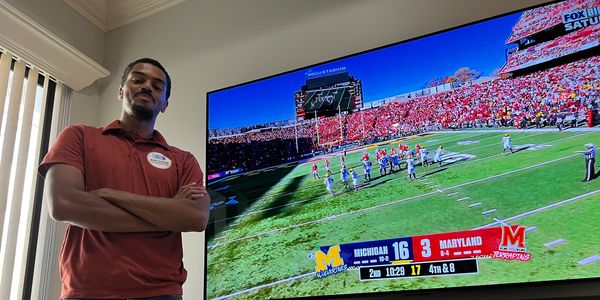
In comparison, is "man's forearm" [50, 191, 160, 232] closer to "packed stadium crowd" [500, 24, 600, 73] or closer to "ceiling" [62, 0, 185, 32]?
"packed stadium crowd" [500, 24, 600, 73]

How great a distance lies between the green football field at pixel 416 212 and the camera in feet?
5.43

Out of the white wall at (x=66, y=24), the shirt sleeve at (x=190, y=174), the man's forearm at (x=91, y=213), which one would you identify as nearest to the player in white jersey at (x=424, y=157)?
the shirt sleeve at (x=190, y=174)

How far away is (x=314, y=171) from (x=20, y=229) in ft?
5.56

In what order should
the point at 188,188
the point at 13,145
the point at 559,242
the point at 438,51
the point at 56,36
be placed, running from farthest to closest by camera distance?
the point at 56,36, the point at 13,145, the point at 438,51, the point at 559,242, the point at 188,188

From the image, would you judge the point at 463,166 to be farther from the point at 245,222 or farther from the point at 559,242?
the point at 245,222

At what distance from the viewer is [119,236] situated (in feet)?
4.28

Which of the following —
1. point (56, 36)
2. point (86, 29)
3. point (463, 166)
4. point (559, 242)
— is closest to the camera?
point (559, 242)

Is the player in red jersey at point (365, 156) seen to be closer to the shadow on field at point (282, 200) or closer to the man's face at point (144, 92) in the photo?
the shadow on field at point (282, 200)

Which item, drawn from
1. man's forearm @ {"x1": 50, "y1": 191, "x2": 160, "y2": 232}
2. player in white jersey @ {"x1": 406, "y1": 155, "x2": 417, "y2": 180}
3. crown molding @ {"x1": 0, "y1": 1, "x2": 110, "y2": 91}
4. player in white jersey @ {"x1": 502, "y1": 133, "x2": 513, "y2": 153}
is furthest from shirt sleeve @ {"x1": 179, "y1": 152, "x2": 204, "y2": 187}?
crown molding @ {"x1": 0, "y1": 1, "x2": 110, "y2": 91}

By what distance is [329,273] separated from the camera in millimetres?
1986

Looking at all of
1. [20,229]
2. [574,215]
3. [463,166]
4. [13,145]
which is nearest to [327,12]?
[463,166]

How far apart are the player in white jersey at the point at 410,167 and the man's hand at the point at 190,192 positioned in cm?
95

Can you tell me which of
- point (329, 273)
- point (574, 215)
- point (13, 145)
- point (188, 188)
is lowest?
point (329, 273)

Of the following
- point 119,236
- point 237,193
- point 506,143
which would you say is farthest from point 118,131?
point 506,143
